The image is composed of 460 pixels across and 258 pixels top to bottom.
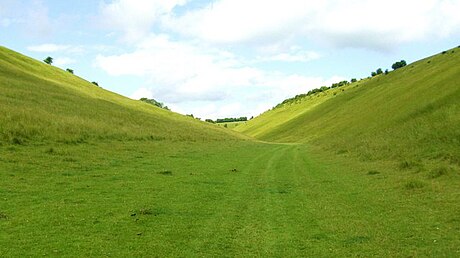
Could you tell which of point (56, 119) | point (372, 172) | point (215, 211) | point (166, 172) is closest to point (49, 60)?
point (56, 119)

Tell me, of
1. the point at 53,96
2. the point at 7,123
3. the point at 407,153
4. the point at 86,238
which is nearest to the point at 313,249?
the point at 86,238

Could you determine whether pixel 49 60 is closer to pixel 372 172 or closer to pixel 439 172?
pixel 372 172

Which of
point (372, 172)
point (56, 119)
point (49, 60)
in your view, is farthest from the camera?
point (49, 60)

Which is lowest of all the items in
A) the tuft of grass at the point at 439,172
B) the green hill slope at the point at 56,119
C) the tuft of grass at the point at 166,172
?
the tuft of grass at the point at 439,172

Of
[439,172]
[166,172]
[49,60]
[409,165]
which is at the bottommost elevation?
[439,172]

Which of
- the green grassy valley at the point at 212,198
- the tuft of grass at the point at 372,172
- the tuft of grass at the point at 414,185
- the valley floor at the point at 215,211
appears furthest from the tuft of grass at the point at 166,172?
the tuft of grass at the point at 414,185

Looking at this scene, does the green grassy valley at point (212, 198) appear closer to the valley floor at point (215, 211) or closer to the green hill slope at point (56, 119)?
the valley floor at point (215, 211)

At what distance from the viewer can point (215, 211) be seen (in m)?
18.6

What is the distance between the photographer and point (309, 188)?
24719 millimetres

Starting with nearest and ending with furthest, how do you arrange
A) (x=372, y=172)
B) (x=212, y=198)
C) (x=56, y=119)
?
(x=212, y=198) → (x=372, y=172) → (x=56, y=119)

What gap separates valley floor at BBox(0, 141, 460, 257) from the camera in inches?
530

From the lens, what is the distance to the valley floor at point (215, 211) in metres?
13.5

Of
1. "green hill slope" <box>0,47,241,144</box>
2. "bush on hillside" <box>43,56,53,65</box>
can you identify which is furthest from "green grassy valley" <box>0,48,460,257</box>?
"bush on hillside" <box>43,56,53,65</box>

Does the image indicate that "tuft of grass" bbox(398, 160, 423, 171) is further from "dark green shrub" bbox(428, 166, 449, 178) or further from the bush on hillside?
the bush on hillside
